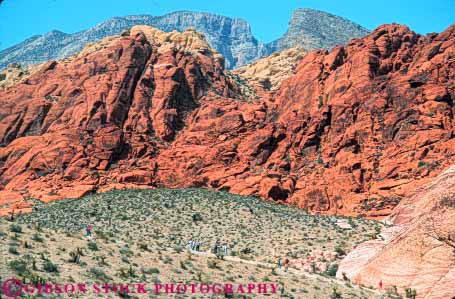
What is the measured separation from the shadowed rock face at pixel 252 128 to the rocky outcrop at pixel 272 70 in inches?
1617

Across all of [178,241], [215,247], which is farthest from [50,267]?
[178,241]

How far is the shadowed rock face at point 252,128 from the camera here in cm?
5688

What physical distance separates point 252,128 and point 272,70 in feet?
213

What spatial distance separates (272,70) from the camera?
431 ft

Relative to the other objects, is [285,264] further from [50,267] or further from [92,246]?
[50,267]

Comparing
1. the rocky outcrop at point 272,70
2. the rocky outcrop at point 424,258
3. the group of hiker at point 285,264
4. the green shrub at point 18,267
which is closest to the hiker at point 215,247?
the group of hiker at point 285,264

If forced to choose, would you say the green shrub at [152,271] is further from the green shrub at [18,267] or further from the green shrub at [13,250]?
the green shrub at [18,267]

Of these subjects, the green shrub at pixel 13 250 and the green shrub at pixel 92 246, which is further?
the green shrub at pixel 92 246

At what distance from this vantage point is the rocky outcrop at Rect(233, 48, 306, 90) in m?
125

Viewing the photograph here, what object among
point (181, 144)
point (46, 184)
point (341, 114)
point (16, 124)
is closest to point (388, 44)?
point (341, 114)

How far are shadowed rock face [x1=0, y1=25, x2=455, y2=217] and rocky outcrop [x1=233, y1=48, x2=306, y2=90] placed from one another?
41060 mm

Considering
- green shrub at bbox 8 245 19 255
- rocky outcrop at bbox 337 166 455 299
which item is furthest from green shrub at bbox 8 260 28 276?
rocky outcrop at bbox 337 166 455 299

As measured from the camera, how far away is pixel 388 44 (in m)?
70.4

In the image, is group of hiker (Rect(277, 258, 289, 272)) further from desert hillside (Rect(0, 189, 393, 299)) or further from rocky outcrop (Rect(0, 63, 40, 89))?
rocky outcrop (Rect(0, 63, 40, 89))
